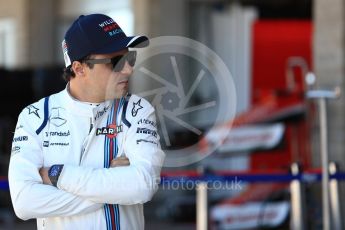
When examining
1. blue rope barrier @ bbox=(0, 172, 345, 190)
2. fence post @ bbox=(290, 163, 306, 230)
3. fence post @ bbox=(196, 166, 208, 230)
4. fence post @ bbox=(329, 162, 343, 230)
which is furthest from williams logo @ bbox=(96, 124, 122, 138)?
fence post @ bbox=(329, 162, 343, 230)

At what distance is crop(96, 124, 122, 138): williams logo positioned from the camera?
3.03 meters

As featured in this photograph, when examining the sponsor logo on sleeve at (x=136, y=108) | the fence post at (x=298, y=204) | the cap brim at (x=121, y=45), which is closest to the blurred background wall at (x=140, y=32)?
the fence post at (x=298, y=204)

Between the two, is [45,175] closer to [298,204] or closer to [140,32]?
[298,204]

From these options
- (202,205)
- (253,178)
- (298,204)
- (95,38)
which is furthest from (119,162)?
(298,204)

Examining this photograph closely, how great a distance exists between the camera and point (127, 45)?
10.0 ft

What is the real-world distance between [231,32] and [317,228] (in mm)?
4646

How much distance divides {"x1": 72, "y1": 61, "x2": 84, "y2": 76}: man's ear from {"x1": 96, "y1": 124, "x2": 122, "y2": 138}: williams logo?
24 centimetres

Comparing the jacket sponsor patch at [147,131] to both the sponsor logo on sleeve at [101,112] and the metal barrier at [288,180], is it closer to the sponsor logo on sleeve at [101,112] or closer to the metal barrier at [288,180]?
the sponsor logo on sleeve at [101,112]

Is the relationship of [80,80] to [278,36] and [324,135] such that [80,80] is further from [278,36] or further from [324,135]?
[278,36]

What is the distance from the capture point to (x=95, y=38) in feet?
9.98

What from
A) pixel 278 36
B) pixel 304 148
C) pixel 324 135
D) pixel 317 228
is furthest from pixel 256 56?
pixel 324 135

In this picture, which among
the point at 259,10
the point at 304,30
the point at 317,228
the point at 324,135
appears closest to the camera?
the point at 324,135

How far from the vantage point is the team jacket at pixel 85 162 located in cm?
293

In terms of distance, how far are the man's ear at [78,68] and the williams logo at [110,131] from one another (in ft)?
0.79
